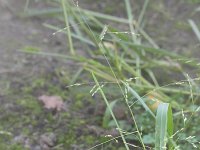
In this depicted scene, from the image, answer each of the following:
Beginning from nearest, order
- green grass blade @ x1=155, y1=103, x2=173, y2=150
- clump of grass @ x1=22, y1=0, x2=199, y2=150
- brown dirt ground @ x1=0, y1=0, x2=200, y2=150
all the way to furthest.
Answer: green grass blade @ x1=155, y1=103, x2=173, y2=150 < clump of grass @ x1=22, y1=0, x2=199, y2=150 < brown dirt ground @ x1=0, y1=0, x2=200, y2=150

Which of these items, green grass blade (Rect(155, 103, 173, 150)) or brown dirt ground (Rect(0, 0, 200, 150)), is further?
brown dirt ground (Rect(0, 0, 200, 150))

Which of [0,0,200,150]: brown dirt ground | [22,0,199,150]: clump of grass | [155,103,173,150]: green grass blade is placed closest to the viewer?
[155,103,173,150]: green grass blade

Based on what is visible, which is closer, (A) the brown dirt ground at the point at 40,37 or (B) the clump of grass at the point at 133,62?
(B) the clump of grass at the point at 133,62

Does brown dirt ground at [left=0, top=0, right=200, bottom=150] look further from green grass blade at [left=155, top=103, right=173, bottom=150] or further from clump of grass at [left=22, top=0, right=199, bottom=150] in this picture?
green grass blade at [left=155, top=103, right=173, bottom=150]

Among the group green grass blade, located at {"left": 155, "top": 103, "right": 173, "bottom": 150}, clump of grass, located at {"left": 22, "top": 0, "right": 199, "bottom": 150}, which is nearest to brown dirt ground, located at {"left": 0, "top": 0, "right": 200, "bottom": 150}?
clump of grass, located at {"left": 22, "top": 0, "right": 199, "bottom": 150}

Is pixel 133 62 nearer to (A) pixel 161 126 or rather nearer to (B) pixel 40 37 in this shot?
(B) pixel 40 37

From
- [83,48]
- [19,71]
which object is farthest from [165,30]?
[19,71]

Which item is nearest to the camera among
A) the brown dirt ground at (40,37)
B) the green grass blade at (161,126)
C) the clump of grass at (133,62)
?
the green grass blade at (161,126)

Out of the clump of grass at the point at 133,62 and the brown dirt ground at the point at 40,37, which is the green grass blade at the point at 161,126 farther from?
the brown dirt ground at the point at 40,37

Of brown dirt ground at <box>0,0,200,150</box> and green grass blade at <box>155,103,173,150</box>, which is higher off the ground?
brown dirt ground at <box>0,0,200,150</box>

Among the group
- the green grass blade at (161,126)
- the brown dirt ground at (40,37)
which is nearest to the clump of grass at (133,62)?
the brown dirt ground at (40,37)

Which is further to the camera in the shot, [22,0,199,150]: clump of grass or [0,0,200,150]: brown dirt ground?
[0,0,200,150]: brown dirt ground

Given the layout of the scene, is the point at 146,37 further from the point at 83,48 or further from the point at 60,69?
the point at 60,69
